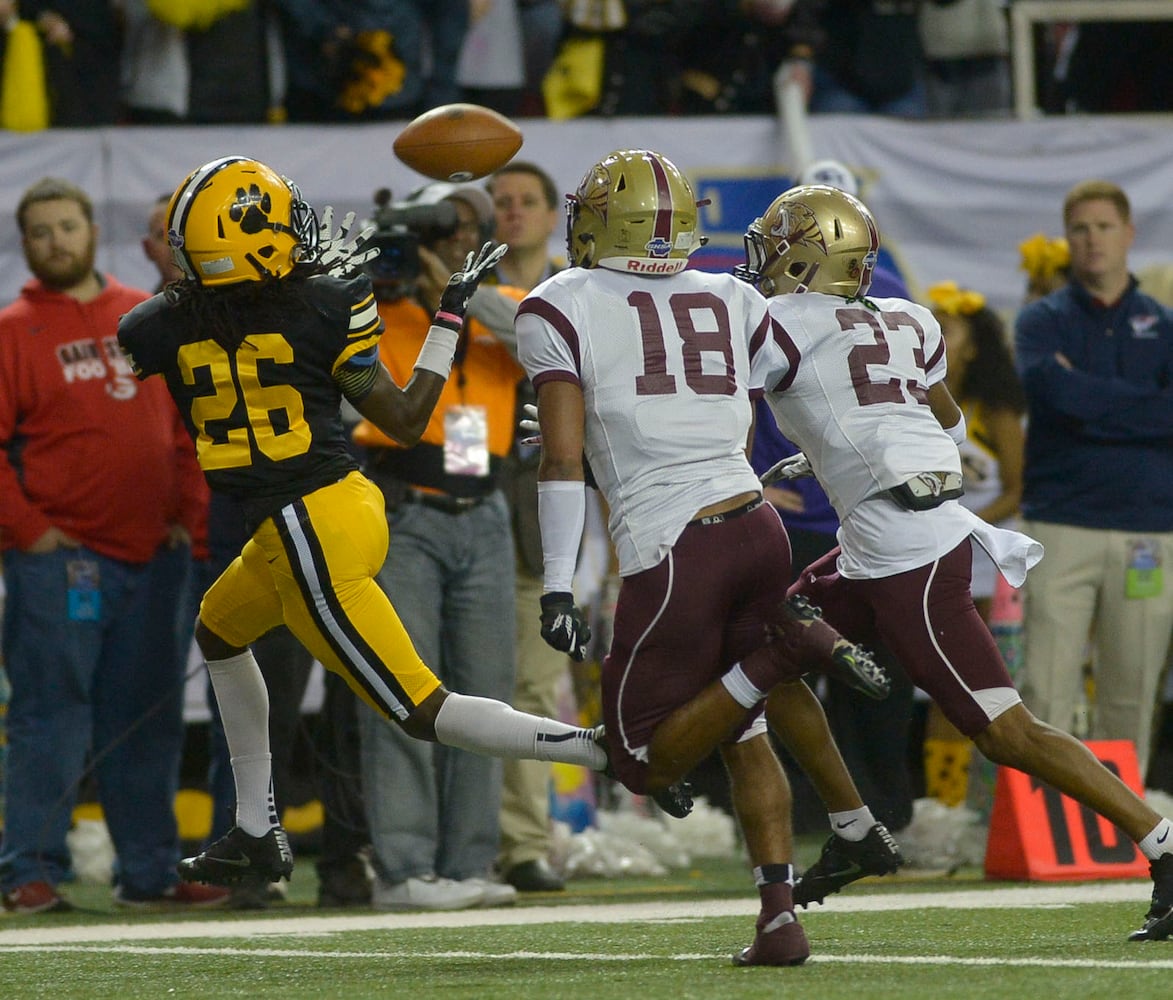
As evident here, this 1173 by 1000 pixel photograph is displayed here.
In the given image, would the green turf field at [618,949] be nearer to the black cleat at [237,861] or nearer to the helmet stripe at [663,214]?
the black cleat at [237,861]

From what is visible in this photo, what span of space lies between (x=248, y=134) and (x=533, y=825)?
10.1ft

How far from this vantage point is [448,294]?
4.81 meters

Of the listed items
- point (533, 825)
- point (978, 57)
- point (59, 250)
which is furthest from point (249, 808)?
point (978, 57)

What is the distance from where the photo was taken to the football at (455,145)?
529cm

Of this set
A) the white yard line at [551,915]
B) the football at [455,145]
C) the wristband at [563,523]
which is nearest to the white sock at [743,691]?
the wristband at [563,523]

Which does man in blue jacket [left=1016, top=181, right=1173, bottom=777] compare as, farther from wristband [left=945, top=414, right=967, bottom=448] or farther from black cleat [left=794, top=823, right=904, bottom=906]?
black cleat [left=794, top=823, right=904, bottom=906]

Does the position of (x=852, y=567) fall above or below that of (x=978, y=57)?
below

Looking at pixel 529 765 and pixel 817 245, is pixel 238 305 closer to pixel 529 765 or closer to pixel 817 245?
pixel 817 245

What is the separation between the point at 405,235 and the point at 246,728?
5.96 ft

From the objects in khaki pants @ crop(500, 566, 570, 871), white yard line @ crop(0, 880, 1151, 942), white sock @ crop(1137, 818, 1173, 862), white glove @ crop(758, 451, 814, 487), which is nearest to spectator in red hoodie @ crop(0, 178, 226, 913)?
white yard line @ crop(0, 880, 1151, 942)

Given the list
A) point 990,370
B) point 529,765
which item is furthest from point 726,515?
point 990,370

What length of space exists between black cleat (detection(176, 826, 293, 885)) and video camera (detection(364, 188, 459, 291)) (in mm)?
1971

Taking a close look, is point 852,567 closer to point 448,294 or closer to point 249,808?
point 448,294

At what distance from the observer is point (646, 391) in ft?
14.6
